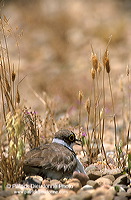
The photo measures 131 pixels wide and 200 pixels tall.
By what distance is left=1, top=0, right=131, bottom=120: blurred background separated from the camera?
8.85m

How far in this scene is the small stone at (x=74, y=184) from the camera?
2931 millimetres

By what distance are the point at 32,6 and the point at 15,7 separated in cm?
Result: 77

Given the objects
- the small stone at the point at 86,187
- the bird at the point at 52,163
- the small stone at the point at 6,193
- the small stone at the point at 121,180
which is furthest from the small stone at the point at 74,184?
the small stone at the point at 6,193

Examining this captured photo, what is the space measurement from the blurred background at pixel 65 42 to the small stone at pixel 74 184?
410 cm

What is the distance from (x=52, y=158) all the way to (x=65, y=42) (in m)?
9.69

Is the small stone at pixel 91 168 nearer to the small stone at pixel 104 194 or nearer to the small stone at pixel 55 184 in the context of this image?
the small stone at pixel 55 184

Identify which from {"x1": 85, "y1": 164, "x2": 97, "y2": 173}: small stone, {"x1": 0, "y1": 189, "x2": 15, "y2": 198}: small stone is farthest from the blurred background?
{"x1": 0, "y1": 189, "x2": 15, "y2": 198}: small stone

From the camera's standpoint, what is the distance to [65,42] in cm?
1262

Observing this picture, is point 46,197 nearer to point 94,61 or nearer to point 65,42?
point 94,61

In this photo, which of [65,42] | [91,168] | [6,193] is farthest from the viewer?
[65,42]

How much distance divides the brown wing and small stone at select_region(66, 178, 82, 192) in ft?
0.53

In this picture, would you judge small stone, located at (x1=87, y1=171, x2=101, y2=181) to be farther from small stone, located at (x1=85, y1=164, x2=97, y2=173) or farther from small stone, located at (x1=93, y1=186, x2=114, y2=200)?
small stone, located at (x1=93, y1=186, x2=114, y2=200)

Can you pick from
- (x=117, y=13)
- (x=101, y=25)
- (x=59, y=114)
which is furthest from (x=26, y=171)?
(x=117, y=13)

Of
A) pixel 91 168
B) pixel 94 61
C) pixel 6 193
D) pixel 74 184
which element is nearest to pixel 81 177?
pixel 74 184
